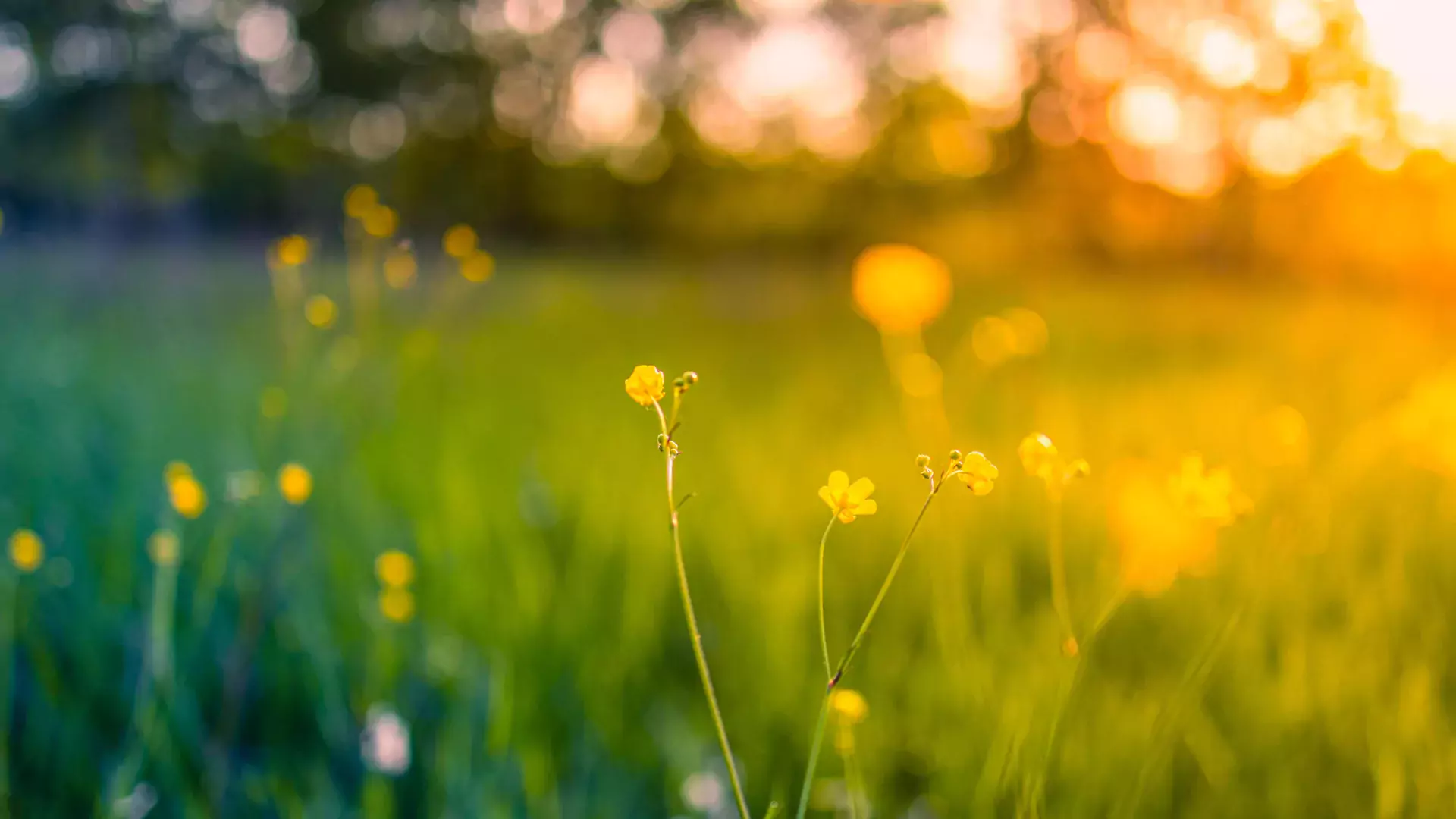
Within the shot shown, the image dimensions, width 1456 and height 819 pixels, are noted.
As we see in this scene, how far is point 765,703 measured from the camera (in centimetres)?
155

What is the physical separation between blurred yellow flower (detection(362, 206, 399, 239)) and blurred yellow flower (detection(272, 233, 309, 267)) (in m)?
0.11

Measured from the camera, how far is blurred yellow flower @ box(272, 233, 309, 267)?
141 cm

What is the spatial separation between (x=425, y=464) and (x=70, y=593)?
2.94ft

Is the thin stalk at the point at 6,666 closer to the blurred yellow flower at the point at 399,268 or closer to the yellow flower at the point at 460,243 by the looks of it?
the blurred yellow flower at the point at 399,268

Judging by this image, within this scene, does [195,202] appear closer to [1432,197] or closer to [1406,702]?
[1432,197]

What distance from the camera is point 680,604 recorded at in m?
1.86

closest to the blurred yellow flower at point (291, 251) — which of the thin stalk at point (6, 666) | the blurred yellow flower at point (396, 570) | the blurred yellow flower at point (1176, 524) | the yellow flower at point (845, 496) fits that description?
the blurred yellow flower at point (396, 570)

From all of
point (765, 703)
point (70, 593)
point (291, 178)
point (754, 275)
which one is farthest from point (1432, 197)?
point (291, 178)

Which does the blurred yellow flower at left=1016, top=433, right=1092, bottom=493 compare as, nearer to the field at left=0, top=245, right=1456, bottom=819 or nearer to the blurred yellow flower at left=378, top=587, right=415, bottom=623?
the field at left=0, top=245, right=1456, bottom=819

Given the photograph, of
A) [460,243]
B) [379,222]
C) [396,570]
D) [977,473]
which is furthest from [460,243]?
[977,473]

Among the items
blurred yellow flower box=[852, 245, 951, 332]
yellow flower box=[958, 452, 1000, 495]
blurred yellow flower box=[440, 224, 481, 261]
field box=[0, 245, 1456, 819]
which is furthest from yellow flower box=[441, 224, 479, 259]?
yellow flower box=[958, 452, 1000, 495]

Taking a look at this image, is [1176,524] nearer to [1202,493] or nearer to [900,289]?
[1202,493]

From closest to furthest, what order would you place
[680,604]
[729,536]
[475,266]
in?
1. [475,266]
2. [680,604]
3. [729,536]

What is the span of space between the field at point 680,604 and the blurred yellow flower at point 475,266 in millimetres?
415
